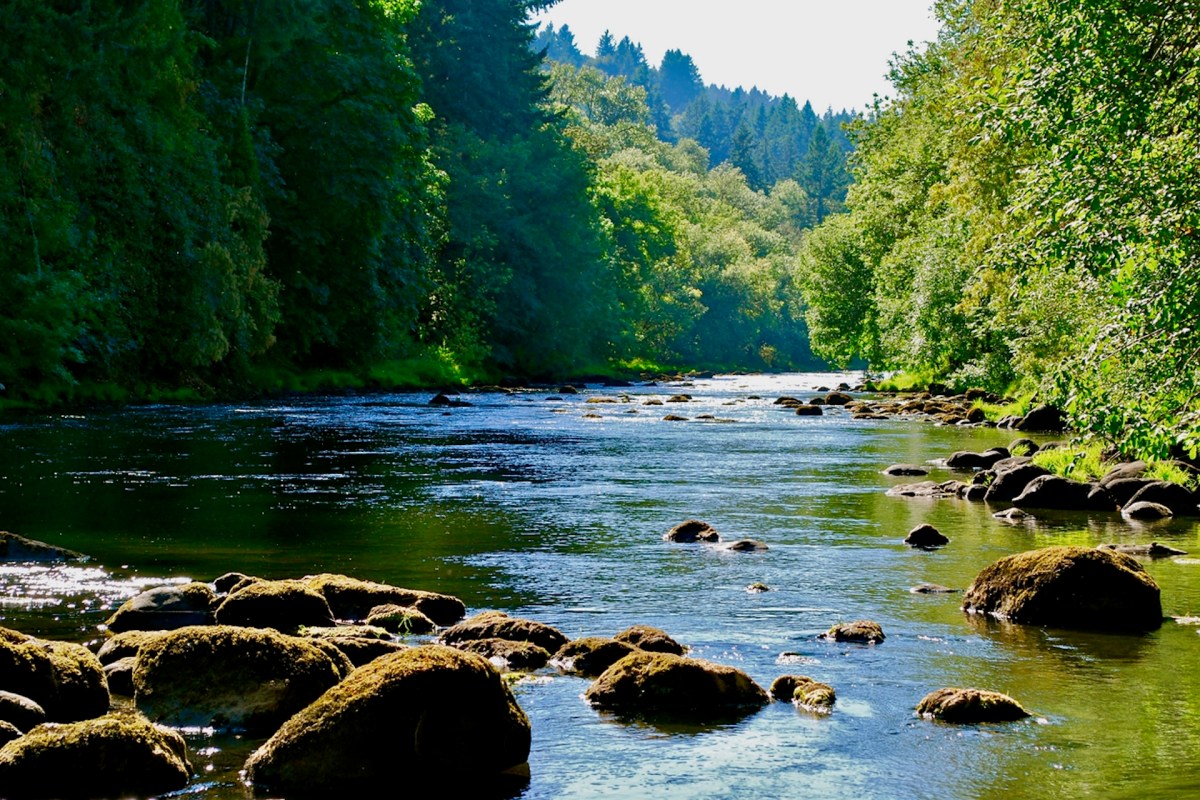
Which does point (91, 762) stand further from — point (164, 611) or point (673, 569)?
point (673, 569)

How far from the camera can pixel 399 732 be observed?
7.77 meters

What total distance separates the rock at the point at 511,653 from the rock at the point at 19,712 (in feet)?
10.8

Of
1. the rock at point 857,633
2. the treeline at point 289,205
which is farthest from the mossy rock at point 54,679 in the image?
the treeline at point 289,205

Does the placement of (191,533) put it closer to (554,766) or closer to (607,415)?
(554,766)

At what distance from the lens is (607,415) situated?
138 ft

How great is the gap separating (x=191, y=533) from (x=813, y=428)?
77.3ft

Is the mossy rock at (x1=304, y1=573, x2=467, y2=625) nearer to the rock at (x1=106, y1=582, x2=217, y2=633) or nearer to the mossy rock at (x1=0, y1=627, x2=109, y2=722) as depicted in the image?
the rock at (x1=106, y1=582, x2=217, y2=633)

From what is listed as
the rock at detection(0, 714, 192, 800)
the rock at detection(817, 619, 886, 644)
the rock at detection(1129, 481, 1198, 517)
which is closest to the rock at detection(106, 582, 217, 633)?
the rock at detection(0, 714, 192, 800)

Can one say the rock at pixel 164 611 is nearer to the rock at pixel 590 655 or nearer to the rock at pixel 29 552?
the rock at pixel 590 655

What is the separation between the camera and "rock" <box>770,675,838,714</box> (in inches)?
362

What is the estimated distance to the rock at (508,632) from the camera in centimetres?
1068

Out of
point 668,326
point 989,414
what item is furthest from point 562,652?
point 668,326

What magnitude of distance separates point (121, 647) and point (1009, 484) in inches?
609

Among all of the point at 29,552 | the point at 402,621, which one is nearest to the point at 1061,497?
the point at 402,621
